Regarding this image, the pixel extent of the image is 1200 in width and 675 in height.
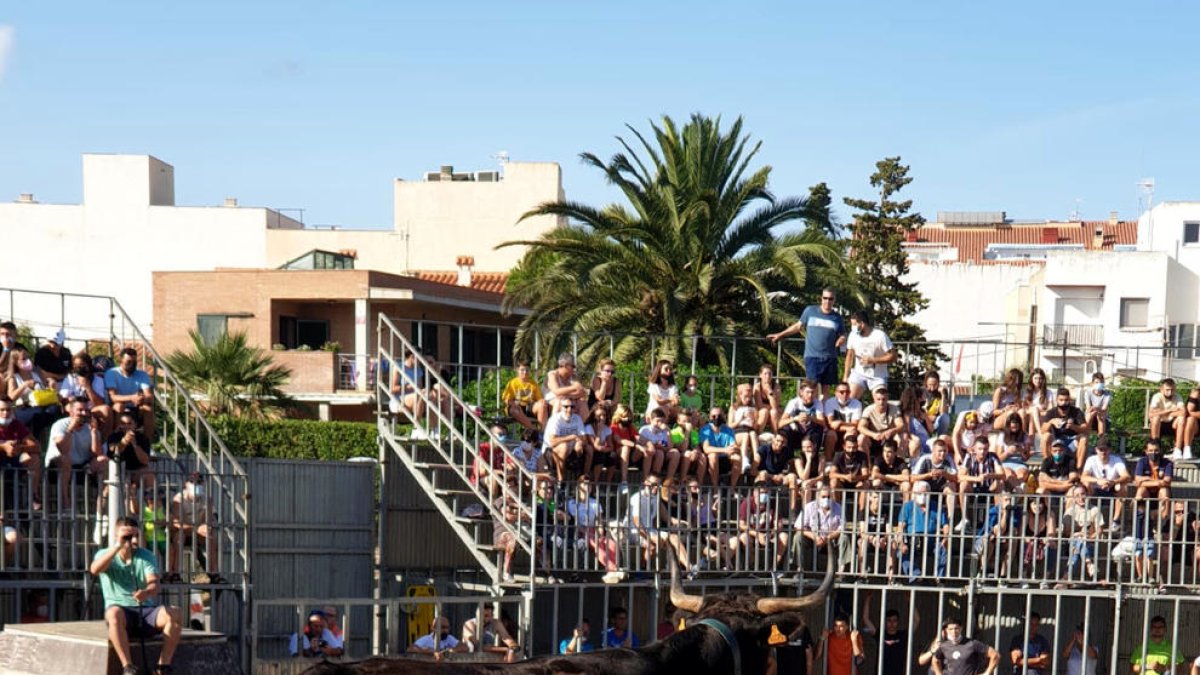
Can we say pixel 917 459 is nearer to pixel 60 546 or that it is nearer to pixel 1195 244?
pixel 60 546

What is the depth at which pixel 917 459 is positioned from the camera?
19.3 meters

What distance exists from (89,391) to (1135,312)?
4374 cm

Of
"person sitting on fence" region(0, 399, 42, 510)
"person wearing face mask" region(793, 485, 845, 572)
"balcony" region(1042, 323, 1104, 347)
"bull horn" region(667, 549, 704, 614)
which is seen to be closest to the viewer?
"bull horn" region(667, 549, 704, 614)

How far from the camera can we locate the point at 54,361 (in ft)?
54.0

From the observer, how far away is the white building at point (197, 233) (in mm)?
54250

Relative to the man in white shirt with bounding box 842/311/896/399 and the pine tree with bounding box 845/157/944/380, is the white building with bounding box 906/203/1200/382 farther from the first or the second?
the man in white shirt with bounding box 842/311/896/399

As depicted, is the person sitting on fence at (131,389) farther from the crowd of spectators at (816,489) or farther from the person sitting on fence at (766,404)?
the person sitting on fence at (766,404)

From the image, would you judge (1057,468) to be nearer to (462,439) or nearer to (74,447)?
(462,439)

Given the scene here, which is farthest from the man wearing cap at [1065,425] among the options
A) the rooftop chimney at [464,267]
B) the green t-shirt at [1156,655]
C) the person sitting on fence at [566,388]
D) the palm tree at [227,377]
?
the rooftop chimney at [464,267]

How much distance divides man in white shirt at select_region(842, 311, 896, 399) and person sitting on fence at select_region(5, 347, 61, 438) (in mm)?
9710

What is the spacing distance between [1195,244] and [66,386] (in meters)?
49.2

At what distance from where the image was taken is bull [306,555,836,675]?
942cm

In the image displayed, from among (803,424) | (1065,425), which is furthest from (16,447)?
(1065,425)

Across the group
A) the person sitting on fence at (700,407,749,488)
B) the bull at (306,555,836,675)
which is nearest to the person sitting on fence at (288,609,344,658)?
the person sitting on fence at (700,407,749,488)
